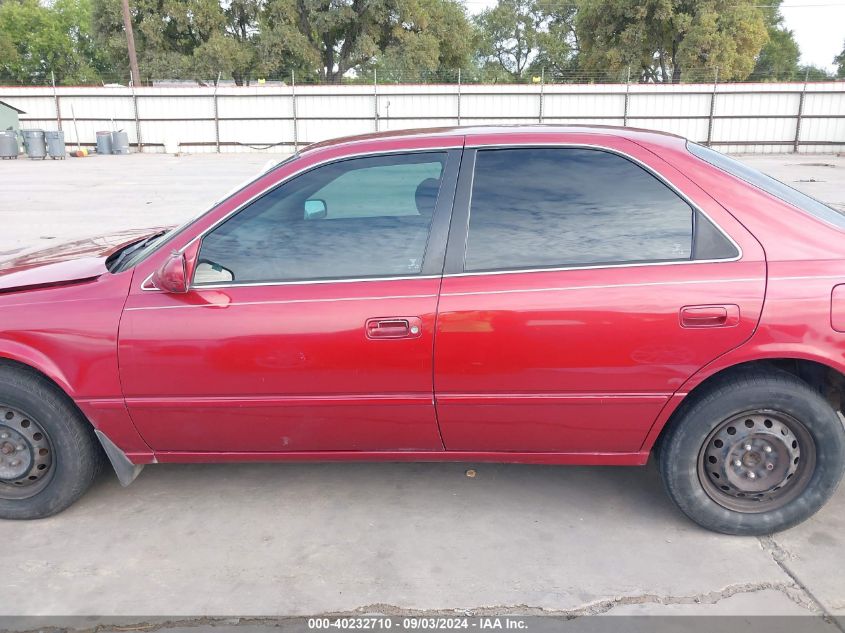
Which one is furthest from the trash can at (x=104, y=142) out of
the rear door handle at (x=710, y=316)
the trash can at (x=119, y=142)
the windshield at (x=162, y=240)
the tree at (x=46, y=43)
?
the tree at (x=46, y=43)

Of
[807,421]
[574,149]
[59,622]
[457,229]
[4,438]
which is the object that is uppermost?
[574,149]

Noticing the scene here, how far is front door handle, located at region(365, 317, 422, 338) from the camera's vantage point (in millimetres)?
2721

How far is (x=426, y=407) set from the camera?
9.33 ft

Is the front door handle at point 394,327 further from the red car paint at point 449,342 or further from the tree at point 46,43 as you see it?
the tree at point 46,43

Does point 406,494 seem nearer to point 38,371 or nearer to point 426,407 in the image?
point 426,407

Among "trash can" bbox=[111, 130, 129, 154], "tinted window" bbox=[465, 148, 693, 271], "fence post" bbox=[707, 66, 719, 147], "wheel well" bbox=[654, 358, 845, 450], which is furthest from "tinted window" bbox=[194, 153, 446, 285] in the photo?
"trash can" bbox=[111, 130, 129, 154]

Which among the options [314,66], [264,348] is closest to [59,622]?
[264,348]

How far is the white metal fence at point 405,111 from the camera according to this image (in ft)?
85.3

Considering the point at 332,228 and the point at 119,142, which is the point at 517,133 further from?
the point at 119,142

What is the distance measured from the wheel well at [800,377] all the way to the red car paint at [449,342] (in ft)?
0.35

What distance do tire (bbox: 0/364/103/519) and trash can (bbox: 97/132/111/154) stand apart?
2594cm

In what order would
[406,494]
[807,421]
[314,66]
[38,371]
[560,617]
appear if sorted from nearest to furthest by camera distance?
[560,617], [807,421], [38,371], [406,494], [314,66]

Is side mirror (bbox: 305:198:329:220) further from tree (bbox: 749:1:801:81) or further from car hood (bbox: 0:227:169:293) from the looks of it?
tree (bbox: 749:1:801:81)

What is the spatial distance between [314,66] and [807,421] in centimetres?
3733
